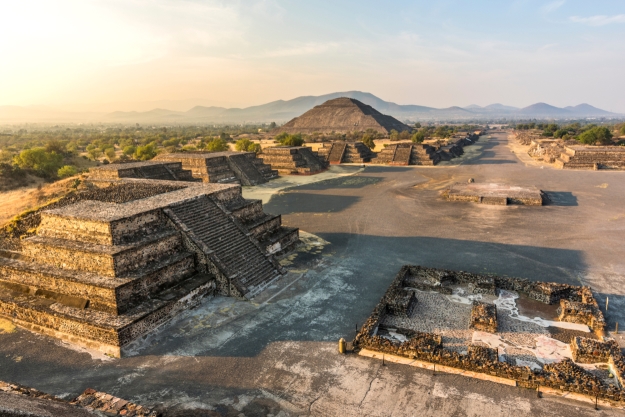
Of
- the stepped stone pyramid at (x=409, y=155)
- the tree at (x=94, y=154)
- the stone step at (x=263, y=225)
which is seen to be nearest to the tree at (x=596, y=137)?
the stepped stone pyramid at (x=409, y=155)

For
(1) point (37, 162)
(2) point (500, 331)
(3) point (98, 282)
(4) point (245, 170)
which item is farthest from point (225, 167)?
(2) point (500, 331)

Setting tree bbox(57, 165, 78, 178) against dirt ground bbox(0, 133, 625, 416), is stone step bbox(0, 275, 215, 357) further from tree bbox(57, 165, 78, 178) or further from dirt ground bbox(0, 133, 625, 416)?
tree bbox(57, 165, 78, 178)

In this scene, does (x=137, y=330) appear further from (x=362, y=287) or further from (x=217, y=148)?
(x=217, y=148)

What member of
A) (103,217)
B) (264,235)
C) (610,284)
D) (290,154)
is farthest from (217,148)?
(610,284)

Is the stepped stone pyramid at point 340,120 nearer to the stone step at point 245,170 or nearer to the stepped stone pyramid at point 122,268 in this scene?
the stone step at point 245,170

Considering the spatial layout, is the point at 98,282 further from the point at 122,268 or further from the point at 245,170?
the point at 245,170
